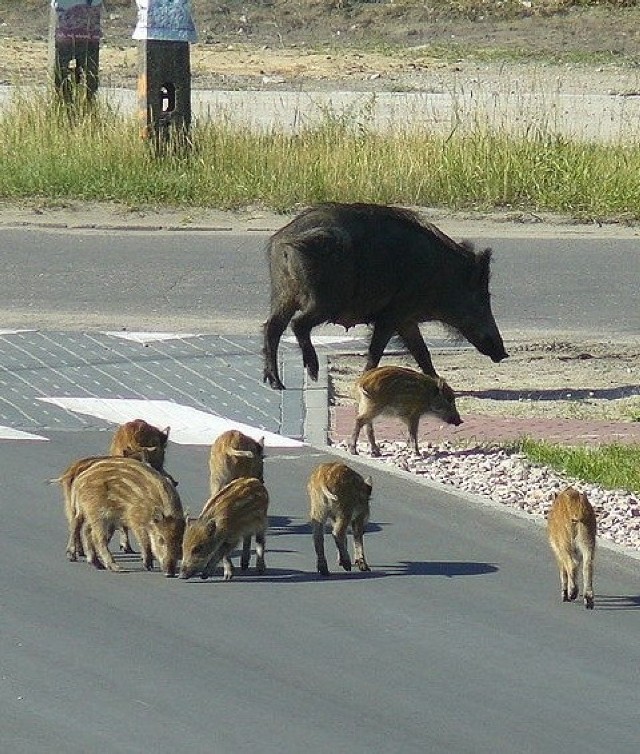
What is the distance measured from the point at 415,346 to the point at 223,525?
4478mm

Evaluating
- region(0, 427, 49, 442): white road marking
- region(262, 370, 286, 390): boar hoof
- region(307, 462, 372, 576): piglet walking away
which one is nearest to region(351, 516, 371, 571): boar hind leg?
region(307, 462, 372, 576): piglet walking away

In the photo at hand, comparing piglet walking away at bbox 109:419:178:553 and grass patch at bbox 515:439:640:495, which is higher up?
piglet walking away at bbox 109:419:178:553

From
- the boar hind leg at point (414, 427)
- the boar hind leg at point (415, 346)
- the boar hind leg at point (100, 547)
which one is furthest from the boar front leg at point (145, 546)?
the boar hind leg at point (415, 346)

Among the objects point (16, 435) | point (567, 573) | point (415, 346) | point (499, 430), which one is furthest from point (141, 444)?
point (415, 346)

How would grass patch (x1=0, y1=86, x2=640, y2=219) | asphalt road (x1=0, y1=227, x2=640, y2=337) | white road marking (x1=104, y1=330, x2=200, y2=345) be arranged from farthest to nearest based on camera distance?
grass patch (x1=0, y1=86, x2=640, y2=219), asphalt road (x1=0, y1=227, x2=640, y2=337), white road marking (x1=104, y1=330, x2=200, y2=345)

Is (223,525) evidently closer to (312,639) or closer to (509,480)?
(312,639)

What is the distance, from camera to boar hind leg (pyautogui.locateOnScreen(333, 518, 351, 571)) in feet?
25.2

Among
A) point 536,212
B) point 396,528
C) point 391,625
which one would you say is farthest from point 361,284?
point 536,212

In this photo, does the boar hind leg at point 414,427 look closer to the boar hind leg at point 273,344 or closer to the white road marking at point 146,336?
the boar hind leg at point 273,344

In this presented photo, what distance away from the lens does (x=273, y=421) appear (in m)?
10.5

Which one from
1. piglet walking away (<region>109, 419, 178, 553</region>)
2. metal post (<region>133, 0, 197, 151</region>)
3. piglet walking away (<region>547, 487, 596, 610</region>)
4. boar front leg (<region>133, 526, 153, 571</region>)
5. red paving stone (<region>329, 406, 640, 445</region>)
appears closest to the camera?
piglet walking away (<region>547, 487, 596, 610</region>)

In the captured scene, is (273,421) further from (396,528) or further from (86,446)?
(396,528)

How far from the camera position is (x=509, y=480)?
9.32 metres

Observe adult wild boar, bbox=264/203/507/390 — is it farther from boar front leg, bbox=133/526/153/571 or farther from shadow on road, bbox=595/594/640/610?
shadow on road, bbox=595/594/640/610
